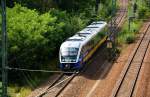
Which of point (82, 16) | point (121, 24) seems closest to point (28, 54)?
point (82, 16)

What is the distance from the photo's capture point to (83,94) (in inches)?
1305

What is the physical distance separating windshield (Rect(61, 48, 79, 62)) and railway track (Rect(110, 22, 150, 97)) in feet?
15.4

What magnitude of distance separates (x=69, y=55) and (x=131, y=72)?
6405 millimetres

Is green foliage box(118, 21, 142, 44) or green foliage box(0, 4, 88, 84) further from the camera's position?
green foliage box(118, 21, 142, 44)

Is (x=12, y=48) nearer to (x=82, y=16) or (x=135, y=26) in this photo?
Answer: (x=82, y=16)

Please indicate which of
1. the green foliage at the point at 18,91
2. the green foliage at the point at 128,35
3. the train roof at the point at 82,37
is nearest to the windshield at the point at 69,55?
the train roof at the point at 82,37

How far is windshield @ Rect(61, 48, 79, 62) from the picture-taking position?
3878cm

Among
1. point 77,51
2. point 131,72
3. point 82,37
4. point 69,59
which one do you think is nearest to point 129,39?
point 82,37

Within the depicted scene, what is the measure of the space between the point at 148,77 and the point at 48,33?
1043 centimetres

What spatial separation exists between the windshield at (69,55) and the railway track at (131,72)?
185 inches

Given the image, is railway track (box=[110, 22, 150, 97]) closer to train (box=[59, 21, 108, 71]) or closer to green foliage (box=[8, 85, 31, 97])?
train (box=[59, 21, 108, 71])

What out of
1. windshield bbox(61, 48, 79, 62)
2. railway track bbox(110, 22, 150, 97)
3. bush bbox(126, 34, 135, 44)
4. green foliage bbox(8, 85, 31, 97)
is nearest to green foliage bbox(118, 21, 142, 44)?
bush bbox(126, 34, 135, 44)

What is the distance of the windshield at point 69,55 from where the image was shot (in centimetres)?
3878

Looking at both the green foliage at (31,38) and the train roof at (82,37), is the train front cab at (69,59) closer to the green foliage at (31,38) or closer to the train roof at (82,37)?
the train roof at (82,37)
